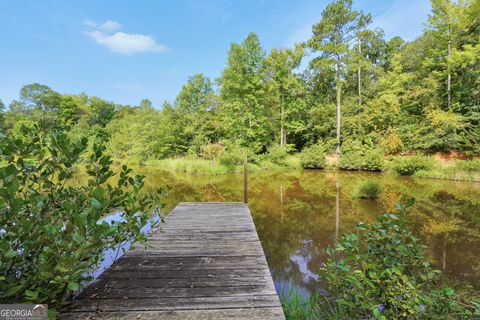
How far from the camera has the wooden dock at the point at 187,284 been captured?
162 cm

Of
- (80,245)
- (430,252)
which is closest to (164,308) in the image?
(80,245)

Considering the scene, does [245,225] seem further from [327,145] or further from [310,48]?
[310,48]

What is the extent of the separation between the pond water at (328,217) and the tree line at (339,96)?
21.0 ft

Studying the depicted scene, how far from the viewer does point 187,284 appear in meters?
1.97

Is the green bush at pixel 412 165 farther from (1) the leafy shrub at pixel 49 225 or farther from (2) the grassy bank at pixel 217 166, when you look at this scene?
(1) the leafy shrub at pixel 49 225

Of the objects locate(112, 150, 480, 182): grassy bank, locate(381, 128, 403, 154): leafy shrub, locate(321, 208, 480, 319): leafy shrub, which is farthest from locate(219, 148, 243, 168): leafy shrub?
locate(321, 208, 480, 319): leafy shrub

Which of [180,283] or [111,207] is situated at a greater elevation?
[111,207]

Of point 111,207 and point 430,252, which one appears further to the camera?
point 430,252

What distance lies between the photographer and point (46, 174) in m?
1.61

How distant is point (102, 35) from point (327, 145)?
20.3 metres

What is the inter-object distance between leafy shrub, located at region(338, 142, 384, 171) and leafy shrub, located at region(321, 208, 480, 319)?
14422mm

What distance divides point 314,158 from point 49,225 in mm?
16921

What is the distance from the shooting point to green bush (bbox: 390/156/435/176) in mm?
12453

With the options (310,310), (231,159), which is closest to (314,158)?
(231,159)
